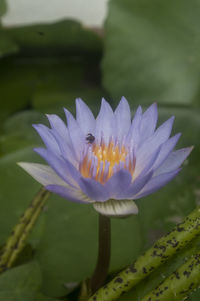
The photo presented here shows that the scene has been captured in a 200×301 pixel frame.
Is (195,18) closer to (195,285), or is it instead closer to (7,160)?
(7,160)

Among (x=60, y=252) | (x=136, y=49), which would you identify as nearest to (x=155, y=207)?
(x=60, y=252)

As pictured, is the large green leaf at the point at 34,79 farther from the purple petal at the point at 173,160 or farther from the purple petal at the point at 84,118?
the purple petal at the point at 173,160

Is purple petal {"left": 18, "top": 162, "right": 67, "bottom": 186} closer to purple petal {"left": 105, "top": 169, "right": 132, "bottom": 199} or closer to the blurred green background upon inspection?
purple petal {"left": 105, "top": 169, "right": 132, "bottom": 199}

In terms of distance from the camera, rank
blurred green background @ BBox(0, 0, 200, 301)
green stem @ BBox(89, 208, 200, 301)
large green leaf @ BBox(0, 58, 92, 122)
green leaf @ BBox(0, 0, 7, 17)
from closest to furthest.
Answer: green stem @ BBox(89, 208, 200, 301) < blurred green background @ BBox(0, 0, 200, 301) < large green leaf @ BBox(0, 58, 92, 122) < green leaf @ BBox(0, 0, 7, 17)

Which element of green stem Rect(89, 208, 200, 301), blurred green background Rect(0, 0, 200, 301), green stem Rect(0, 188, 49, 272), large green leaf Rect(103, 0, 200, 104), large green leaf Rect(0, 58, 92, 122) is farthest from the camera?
large green leaf Rect(0, 58, 92, 122)

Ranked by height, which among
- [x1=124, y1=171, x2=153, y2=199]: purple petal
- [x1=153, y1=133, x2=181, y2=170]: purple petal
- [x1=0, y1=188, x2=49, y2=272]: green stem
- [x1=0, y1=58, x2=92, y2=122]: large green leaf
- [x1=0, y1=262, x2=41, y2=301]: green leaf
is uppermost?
[x1=153, y1=133, x2=181, y2=170]: purple petal

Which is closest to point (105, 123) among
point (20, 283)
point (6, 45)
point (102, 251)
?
point (102, 251)

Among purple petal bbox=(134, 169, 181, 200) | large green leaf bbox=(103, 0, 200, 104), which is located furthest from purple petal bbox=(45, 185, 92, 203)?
large green leaf bbox=(103, 0, 200, 104)
